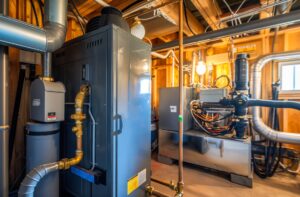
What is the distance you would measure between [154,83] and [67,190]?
10.3 feet

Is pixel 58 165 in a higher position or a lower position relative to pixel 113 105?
lower

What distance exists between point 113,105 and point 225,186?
196 cm

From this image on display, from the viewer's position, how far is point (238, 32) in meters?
2.07

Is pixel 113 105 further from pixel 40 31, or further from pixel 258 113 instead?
pixel 258 113

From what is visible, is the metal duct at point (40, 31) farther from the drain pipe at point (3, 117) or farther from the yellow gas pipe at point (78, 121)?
the yellow gas pipe at point (78, 121)

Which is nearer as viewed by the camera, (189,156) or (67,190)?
(67,190)

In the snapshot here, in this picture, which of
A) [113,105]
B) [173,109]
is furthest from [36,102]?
[173,109]

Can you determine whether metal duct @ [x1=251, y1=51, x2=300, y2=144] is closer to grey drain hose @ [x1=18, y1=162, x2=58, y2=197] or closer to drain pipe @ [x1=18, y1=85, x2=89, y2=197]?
drain pipe @ [x1=18, y1=85, x2=89, y2=197]

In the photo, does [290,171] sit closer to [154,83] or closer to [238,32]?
[238,32]

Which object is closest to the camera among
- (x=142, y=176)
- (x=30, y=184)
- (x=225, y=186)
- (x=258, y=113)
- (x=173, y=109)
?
(x=30, y=184)

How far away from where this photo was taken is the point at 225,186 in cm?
221

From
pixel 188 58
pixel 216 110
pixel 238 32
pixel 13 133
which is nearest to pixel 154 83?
pixel 188 58

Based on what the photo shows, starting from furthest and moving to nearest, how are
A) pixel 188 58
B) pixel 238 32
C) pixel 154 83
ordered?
pixel 154 83
pixel 188 58
pixel 238 32

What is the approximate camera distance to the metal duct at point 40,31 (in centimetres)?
112
